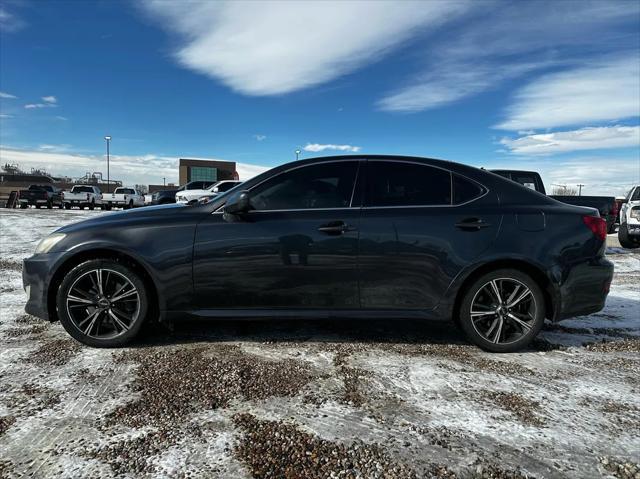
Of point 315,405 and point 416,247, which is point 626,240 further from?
point 315,405

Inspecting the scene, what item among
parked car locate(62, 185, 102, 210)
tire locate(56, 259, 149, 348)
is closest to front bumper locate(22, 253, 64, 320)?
tire locate(56, 259, 149, 348)

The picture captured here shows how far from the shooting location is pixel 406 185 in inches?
145

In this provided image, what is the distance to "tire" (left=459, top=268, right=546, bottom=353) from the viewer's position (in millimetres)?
3590

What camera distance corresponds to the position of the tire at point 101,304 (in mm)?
3525

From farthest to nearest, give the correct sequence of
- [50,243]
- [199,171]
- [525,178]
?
1. [199,171]
2. [525,178]
3. [50,243]

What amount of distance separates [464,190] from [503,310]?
110 centimetres

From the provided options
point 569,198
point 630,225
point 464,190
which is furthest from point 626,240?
point 464,190

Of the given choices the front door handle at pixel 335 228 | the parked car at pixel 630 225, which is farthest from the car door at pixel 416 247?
the parked car at pixel 630 225

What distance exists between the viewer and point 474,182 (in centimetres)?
371

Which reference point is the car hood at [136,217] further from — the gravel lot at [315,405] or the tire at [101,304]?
the gravel lot at [315,405]

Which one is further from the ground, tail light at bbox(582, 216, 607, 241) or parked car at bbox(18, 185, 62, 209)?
parked car at bbox(18, 185, 62, 209)

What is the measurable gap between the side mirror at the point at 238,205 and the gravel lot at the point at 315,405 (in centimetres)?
118

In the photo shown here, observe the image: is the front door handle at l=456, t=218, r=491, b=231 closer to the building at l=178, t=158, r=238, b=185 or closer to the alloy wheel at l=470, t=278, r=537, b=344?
the alloy wheel at l=470, t=278, r=537, b=344

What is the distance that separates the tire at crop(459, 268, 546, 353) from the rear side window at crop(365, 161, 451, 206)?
0.81 metres
